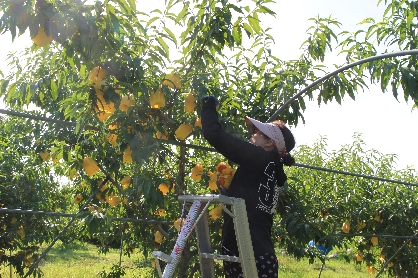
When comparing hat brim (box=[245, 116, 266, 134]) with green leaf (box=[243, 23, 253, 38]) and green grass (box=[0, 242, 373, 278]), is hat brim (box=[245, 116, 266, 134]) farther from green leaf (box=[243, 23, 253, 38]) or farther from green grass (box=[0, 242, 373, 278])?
green grass (box=[0, 242, 373, 278])

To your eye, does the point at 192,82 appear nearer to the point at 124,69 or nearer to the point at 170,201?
the point at 124,69

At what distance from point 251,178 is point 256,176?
2cm

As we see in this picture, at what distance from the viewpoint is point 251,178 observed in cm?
200

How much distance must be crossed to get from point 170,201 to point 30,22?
1.68m

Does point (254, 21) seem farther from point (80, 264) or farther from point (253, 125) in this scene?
point (80, 264)

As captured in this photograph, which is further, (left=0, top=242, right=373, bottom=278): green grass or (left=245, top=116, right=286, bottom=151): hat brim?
(left=0, top=242, right=373, bottom=278): green grass

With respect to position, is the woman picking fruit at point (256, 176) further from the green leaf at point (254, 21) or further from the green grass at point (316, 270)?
the green grass at point (316, 270)

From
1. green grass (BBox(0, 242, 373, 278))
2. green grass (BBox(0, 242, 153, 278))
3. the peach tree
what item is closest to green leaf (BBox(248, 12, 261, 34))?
the peach tree

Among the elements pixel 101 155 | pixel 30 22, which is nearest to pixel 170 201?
pixel 101 155

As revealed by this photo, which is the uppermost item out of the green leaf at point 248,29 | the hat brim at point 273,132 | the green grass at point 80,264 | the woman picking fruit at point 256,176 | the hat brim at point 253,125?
the green leaf at point 248,29

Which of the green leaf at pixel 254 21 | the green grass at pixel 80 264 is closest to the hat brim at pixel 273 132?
the green leaf at pixel 254 21

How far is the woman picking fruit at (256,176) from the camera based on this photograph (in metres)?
1.92

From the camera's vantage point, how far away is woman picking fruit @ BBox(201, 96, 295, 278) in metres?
1.92

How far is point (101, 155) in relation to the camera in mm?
2619
